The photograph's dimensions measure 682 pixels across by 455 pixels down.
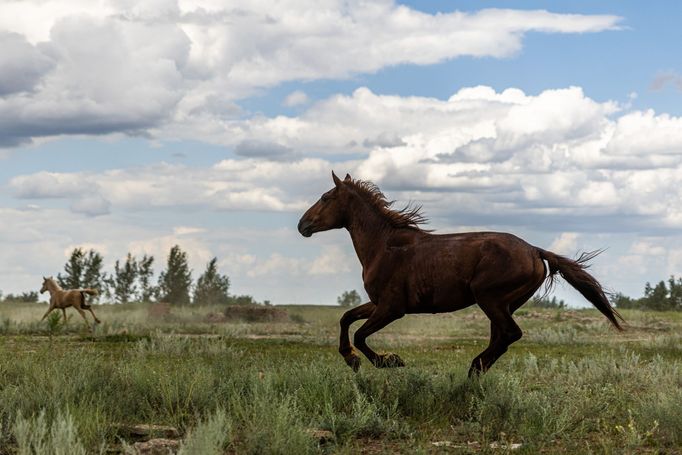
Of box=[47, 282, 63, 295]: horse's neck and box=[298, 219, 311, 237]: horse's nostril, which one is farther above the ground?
box=[298, 219, 311, 237]: horse's nostril

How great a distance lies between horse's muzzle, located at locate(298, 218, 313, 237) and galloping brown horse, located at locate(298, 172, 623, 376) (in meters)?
0.61

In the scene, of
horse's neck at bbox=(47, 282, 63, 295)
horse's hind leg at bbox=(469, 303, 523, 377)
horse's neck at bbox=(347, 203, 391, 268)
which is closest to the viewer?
horse's hind leg at bbox=(469, 303, 523, 377)

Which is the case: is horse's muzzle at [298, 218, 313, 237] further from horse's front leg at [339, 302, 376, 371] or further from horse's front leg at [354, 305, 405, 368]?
horse's front leg at [354, 305, 405, 368]

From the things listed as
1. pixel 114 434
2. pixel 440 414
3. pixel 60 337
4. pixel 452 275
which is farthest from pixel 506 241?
pixel 60 337

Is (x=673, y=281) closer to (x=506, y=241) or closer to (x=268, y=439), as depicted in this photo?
(x=506, y=241)

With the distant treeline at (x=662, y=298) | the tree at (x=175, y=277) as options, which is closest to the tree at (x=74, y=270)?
the tree at (x=175, y=277)

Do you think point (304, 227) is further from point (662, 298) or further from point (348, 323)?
point (662, 298)

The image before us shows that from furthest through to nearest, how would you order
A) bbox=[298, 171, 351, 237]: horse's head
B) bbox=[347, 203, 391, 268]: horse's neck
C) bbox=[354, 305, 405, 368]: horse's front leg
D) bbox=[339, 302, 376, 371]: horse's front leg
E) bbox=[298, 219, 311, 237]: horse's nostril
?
bbox=[298, 219, 311, 237]: horse's nostril < bbox=[298, 171, 351, 237]: horse's head < bbox=[347, 203, 391, 268]: horse's neck < bbox=[339, 302, 376, 371]: horse's front leg < bbox=[354, 305, 405, 368]: horse's front leg

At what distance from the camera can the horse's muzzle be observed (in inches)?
460

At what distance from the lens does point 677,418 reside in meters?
8.57

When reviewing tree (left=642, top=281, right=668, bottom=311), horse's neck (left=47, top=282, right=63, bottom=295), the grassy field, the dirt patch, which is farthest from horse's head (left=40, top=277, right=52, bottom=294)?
tree (left=642, top=281, right=668, bottom=311)

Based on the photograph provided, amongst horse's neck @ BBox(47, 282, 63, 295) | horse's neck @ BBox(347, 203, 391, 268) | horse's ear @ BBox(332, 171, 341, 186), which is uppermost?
horse's ear @ BBox(332, 171, 341, 186)

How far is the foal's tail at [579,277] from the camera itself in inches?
429

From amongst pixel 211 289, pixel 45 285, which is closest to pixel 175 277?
pixel 211 289
